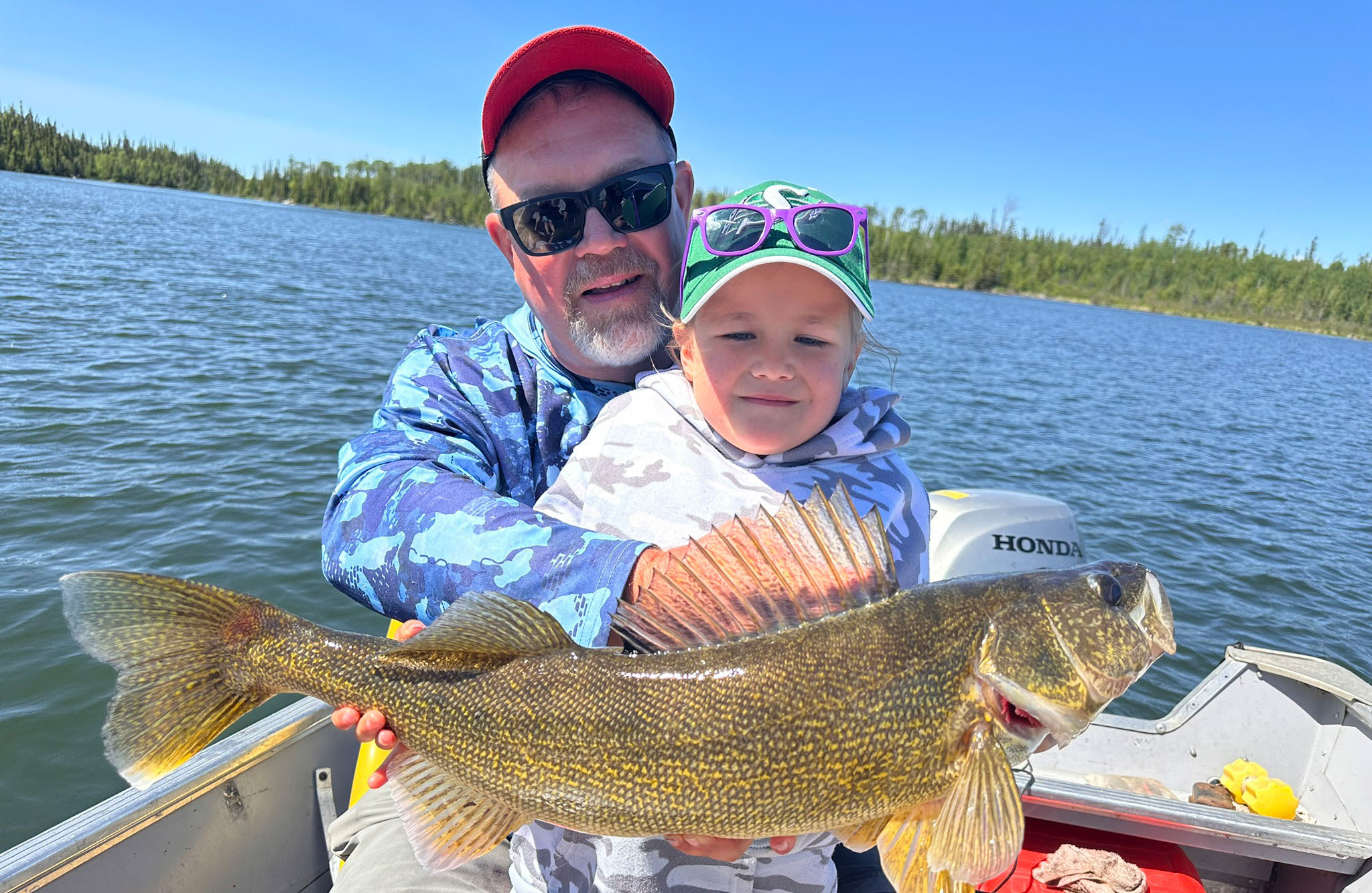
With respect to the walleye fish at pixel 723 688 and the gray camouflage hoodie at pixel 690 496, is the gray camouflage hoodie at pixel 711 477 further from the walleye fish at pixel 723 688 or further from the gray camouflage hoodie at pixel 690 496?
the walleye fish at pixel 723 688

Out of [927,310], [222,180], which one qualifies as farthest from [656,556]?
[222,180]

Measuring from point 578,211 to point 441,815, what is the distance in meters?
2.26

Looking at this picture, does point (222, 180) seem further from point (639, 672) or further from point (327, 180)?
point (639, 672)

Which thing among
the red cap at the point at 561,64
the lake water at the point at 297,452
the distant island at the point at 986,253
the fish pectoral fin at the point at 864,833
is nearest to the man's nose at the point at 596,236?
the red cap at the point at 561,64

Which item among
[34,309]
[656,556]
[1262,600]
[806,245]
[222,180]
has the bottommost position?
[1262,600]

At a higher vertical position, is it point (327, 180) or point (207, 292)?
point (327, 180)

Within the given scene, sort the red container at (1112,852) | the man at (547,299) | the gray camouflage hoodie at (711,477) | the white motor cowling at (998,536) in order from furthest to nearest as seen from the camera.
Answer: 1. the white motor cowling at (998,536)
2. the red container at (1112,852)
3. the man at (547,299)
4. the gray camouflage hoodie at (711,477)

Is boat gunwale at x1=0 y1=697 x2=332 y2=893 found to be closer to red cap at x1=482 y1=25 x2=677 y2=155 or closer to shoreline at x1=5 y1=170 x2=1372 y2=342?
red cap at x1=482 y1=25 x2=677 y2=155

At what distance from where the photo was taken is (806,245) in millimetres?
2535

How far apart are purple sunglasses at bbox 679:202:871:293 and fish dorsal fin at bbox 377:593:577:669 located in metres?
1.40

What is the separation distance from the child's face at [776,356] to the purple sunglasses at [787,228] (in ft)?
0.28

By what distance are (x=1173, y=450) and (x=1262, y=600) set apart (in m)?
9.04

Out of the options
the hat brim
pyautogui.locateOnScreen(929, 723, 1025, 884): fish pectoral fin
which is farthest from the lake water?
pyautogui.locateOnScreen(929, 723, 1025, 884): fish pectoral fin

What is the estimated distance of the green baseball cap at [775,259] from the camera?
8.23ft
